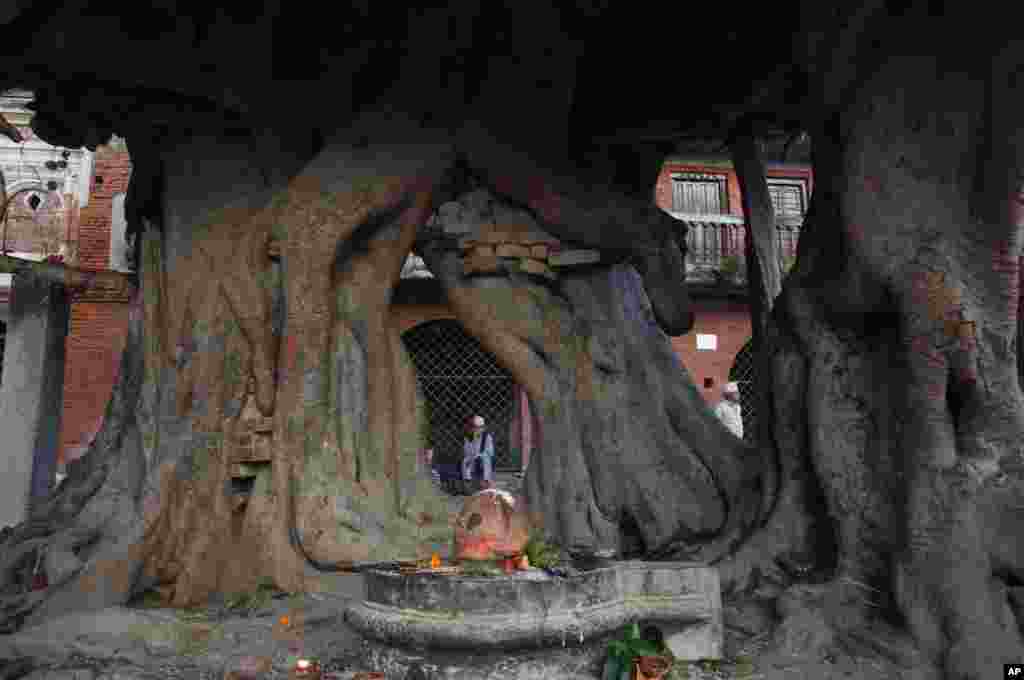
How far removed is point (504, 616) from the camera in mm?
3064

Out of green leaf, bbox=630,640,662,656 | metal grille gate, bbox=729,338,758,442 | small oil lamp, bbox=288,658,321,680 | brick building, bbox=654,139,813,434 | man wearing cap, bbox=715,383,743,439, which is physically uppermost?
brick building, bbox=654,139,813,434

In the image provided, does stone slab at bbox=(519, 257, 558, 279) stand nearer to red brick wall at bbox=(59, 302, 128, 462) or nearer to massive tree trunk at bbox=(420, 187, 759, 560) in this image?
massive tree trunk at bbox=(420, 187, 759, 560)

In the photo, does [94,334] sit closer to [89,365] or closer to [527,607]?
[89,365]

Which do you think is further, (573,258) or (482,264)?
(573,258)

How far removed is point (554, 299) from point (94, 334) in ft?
26.6

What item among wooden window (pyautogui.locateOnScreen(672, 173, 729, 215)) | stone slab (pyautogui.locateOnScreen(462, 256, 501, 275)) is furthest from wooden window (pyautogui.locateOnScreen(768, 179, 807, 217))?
stone slab (pyautogui.locateOnScreen(462, 256, 501, 275))

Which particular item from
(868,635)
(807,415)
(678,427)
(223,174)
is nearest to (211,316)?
(223,174)

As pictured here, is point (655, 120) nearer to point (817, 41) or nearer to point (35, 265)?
point (817, 41)

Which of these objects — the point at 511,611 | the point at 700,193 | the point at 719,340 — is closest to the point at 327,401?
the point at 511,611

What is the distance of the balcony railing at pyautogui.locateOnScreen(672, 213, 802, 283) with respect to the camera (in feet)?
39.4

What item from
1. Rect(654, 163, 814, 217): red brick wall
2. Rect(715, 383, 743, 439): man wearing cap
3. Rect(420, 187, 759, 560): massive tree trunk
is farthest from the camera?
Rect(654, 163, 814, 217): red brick wall

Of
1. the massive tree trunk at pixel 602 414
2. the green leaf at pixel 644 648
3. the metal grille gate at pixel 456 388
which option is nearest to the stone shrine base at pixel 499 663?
the green leaf at pixel 644 648

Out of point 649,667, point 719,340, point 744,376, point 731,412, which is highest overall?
point 719,340

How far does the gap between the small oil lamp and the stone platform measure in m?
0.26
